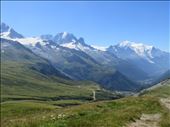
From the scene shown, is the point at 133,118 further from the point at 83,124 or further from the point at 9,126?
the point at 9,126

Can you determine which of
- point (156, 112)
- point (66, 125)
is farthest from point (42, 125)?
point (156, 112)

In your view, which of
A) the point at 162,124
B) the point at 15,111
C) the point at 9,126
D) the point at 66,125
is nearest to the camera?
the point at 66,125

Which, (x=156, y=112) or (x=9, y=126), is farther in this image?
(x=156, y=112)

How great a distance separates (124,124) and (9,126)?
262 inches

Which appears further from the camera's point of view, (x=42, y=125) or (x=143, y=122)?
(x=143, y=122)

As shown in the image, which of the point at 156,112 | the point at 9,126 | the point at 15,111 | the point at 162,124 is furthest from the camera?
the point at 15,111

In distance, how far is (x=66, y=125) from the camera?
69.0ft

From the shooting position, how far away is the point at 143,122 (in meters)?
26.0

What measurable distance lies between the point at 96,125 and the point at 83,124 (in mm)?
718

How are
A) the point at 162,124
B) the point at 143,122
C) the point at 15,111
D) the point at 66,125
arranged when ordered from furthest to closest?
the point at 15,111
the point at 143,122
the point at 162,124
the point at 66,125

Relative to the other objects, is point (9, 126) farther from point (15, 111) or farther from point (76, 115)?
point (15, 111)

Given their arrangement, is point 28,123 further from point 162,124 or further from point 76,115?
point 162,124

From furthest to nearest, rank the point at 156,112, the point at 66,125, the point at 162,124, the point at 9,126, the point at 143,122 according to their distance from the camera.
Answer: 1. the point at 156,112
2. the point at 143,122
3. the point at 162,124
4. the point at 9,126
5. the point at 66,125

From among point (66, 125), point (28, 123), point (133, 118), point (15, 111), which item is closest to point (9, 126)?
point (28, 123)
